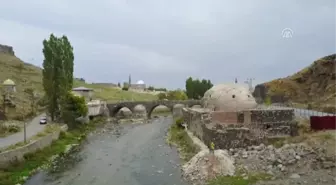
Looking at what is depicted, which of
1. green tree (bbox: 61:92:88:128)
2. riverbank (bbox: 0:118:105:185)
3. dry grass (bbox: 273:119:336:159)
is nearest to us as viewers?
dry grass (bbox: 273:119:336:159)

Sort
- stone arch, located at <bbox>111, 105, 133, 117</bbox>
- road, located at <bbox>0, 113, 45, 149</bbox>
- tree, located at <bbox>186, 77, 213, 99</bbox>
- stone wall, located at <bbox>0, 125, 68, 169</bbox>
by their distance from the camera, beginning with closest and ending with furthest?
stone wall, located at <bbox>0, 125, 68, 169</bbox>
road, located at <bbox>0, 113, 45, 149</bbox>
stone arch, located at <bbox>111, 105, 133, 117</bbox>
tree, located at <bbox>186, 77, 213, 99</bbox>

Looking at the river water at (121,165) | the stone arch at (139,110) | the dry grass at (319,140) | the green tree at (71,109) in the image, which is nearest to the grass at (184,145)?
the river water at (121,165)

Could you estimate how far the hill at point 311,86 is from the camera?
2395 inches

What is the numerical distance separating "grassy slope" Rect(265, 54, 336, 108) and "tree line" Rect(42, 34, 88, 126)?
37050mm

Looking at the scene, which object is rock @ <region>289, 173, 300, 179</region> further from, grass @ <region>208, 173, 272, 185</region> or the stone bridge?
the stone bridge

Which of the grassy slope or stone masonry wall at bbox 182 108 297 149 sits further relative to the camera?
the grassy slope

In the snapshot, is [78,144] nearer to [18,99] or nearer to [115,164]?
[115,164]

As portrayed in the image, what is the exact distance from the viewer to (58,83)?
53.6 m

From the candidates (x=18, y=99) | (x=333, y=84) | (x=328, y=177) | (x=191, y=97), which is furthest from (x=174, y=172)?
(x=191, y=97)

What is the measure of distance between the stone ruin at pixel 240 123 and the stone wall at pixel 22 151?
53.6ft

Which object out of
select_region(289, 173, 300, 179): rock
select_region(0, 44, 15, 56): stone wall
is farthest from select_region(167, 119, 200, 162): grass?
select_region(0, 44, 15, 56): stone wall

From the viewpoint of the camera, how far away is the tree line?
53.4 meters

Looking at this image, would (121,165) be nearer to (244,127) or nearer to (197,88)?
(244,127)

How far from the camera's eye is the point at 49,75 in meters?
53.3
